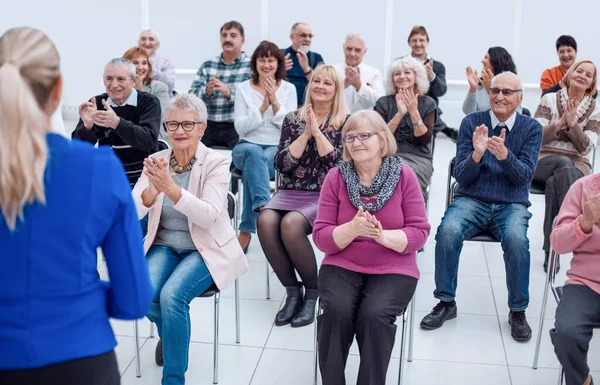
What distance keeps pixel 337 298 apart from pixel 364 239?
255 mm

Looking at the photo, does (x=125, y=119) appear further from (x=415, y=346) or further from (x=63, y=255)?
(x=63, y=255)

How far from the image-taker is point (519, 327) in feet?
10.1

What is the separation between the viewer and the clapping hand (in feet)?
7.80

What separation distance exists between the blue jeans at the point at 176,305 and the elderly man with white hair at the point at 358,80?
2.28 metres

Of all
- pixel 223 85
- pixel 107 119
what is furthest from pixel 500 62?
pixel 107 119

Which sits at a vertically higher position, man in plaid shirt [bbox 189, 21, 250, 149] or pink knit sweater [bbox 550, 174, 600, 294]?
man in plaid shirt [bbox 189, 21, 250, 149]

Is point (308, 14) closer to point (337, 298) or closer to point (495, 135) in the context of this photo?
point (495, 135)

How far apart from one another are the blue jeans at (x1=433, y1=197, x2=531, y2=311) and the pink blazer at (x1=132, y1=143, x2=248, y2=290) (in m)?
0.95

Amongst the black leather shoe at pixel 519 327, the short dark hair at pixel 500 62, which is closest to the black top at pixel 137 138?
the black leather shoe at pixel 519 327

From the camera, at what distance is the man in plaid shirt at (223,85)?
4582mm

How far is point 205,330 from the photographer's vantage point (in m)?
3.17

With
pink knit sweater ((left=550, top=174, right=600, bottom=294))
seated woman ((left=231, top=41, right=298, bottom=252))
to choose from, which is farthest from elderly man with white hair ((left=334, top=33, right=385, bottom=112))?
pink knit sweater ((left=550, top=174, right=600, bottom=294))

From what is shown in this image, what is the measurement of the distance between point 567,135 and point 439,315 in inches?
53.7

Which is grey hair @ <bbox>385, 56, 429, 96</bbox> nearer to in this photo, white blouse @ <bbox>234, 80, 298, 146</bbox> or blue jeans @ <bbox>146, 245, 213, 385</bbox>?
white blouse @ <bbox>234, 80, 298, 146</bbox>
